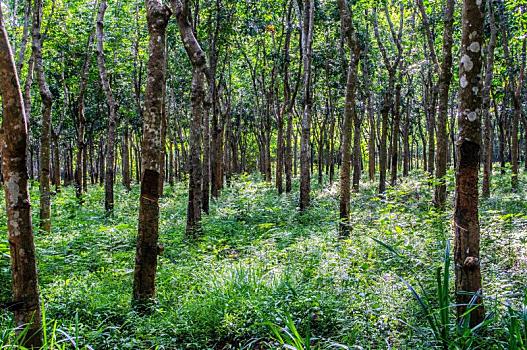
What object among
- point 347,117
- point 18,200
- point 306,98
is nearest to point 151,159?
point 18,200

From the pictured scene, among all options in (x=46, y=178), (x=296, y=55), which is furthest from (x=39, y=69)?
(x=296, y=55)

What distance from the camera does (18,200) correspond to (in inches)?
138

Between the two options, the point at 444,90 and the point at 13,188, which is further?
the point at 444,90

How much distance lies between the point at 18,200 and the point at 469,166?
12.6 feet

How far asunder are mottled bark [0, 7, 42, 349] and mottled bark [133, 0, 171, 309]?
1.71 meters

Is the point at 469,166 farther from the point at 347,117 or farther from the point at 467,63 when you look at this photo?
the point at 347,117

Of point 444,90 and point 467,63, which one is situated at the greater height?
point 444,90

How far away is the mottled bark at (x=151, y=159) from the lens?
5.25 meters

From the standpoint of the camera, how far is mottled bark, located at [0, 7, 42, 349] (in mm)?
3381

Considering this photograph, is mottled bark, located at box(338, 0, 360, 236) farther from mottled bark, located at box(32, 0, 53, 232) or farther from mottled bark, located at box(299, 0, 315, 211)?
mottled bark, located at box(32, 0, 53, 232)

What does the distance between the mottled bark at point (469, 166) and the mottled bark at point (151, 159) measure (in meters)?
3.42

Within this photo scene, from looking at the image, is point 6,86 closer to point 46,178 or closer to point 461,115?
point 461,115

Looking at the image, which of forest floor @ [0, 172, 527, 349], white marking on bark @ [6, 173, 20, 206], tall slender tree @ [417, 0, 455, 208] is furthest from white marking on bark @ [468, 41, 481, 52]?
tall slender tree @ [417, 0, 455, 208]

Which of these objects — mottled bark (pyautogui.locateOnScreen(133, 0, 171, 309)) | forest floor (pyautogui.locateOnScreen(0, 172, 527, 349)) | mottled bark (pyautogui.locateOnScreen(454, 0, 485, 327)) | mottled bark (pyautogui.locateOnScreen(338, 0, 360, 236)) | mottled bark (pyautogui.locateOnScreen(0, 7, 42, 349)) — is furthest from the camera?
mottled bark (pyautogui.locateOnScreen(338, 0, 360, 236))
